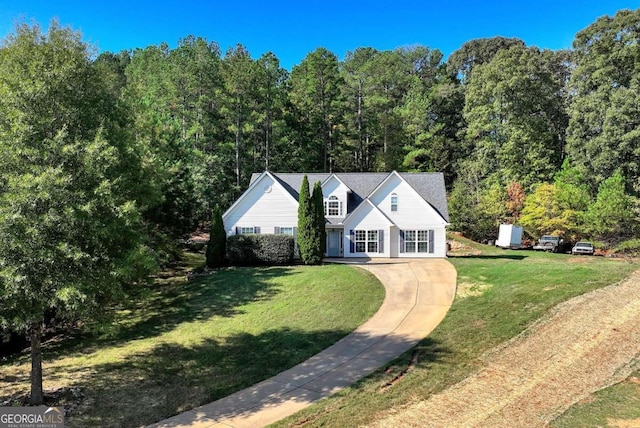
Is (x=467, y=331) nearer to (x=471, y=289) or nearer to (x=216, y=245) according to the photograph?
(x=471, y=289)

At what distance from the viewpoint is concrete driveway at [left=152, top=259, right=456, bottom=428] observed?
926cm

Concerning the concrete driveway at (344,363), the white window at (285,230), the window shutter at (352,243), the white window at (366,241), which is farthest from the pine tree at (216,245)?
the concrete driveway at (344,363)

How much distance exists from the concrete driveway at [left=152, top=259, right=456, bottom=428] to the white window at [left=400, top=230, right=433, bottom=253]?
7.49 metres

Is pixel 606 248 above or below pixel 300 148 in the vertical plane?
below

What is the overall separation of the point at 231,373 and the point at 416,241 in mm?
18682

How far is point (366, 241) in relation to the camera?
91.5 ft

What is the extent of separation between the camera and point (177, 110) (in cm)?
4669

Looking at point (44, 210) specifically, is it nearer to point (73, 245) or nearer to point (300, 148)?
point (73, 245)

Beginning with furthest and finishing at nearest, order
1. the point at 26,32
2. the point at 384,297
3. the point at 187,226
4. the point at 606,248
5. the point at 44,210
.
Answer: the point at 606,248 → the point at 187,226 → the point at 384,297 → the point at 26,32 → the point at 44,210

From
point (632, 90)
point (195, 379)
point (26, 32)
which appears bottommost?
point (195, 379)

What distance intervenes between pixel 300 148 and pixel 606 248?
101ft

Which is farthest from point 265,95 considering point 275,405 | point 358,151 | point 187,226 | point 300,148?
point 275,405

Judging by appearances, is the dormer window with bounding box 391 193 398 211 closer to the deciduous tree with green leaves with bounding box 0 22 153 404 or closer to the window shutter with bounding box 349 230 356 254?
the window shutter with bounding box 349 230 356 254

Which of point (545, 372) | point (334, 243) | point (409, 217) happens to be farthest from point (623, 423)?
point (334, 243)
